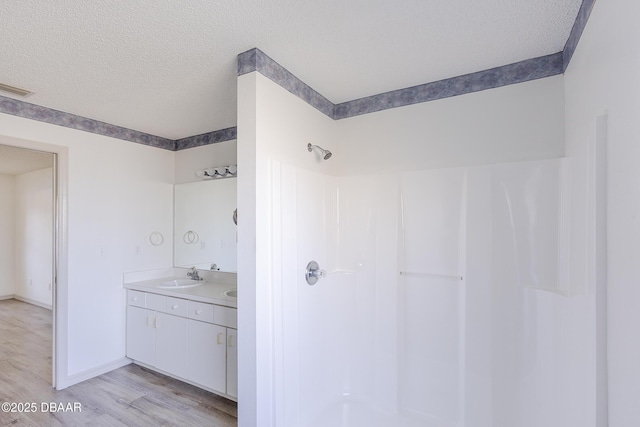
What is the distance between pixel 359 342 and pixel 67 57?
259 centimetres

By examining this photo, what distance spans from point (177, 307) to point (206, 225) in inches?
36.5

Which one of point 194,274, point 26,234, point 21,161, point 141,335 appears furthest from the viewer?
point 26,234

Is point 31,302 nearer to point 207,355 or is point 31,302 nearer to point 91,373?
point 91,373

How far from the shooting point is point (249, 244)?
1667 mm

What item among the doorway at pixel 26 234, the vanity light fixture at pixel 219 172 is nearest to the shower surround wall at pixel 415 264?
the vanity light fixture at pixel 219 172

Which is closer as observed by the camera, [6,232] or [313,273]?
[313,273]

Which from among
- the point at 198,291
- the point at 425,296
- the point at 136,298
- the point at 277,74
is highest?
the point at 277,74

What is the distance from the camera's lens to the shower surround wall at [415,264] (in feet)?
5.54

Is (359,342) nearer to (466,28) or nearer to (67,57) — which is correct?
(466,28)

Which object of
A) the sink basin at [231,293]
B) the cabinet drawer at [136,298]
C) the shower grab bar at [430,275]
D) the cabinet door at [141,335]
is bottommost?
the cabinet door at [141,335]

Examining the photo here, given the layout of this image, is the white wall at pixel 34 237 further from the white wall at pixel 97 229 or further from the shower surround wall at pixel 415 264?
the shower surround wall at pixel 415 264

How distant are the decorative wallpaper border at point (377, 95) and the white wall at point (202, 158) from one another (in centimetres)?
62

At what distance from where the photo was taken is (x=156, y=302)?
281 cm

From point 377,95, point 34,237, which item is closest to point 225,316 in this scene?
point 377,95
